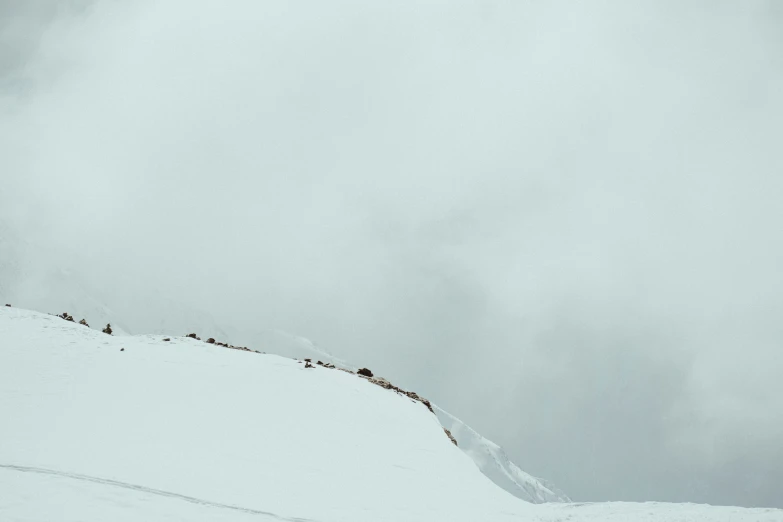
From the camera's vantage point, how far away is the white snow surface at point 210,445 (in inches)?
566

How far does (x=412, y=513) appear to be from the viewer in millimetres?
16984

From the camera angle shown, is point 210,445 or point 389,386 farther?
point 389,386

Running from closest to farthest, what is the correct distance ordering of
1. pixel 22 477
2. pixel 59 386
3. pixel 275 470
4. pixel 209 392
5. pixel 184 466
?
pixel 22 477, pixel 184 466, pixel 275 470, pixel 59 386, pixel 209 392

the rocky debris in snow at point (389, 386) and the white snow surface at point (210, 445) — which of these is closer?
the white snow surface at point (210, 445)

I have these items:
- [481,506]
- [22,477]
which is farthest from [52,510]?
[481,506]

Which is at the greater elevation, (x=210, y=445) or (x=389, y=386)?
(x=389, y=386)

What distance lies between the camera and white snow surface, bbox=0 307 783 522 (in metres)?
14.4

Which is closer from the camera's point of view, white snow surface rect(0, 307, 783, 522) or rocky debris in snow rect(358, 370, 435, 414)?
white snow surface rect(0, 307, 783, 522)

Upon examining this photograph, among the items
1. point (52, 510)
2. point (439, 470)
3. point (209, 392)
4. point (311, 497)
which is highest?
point (209, 392)

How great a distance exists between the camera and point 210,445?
726 inches

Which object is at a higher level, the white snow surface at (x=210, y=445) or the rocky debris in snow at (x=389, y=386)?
the rocky debris in snow at (x=389, y=386)

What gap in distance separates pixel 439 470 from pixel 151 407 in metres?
11.0

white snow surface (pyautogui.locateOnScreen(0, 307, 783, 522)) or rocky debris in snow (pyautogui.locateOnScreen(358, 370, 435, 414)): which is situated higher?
rocky debris in snow (pyautogui.locateOnScreen(358, 370, 435, 414))

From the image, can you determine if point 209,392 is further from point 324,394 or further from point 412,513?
point 412,513
